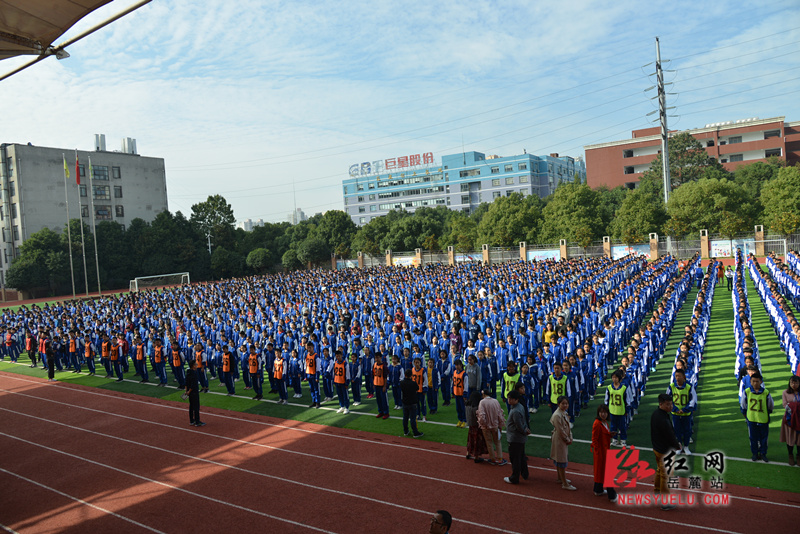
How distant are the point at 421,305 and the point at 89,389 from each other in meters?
10.9

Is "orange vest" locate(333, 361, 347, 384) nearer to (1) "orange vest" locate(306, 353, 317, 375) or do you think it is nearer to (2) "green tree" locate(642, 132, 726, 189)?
(1) "orange vest" locate(306, 353, 317, 375)

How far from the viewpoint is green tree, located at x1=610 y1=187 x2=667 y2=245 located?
4047 cm

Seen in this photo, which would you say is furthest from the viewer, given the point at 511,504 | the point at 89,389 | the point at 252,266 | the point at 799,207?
the point at 252,266

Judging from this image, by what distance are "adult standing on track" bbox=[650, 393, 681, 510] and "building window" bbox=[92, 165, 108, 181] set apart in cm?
6391

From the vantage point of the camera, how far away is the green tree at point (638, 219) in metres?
40.5

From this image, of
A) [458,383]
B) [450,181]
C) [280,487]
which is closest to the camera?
[280,487]

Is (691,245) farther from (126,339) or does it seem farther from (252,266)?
(252,266)

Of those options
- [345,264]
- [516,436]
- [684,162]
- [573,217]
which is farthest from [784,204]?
[516,436]

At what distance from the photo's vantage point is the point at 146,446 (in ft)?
32.9

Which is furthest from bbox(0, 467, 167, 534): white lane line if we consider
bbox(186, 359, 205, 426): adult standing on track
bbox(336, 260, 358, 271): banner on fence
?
bbox(336, 260, 358, 271): banner on fence

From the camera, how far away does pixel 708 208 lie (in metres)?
39.1

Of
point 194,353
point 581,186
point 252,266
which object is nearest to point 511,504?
point 194,353

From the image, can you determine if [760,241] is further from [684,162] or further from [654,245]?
[684,162]

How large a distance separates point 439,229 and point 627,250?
1978 centimetres
